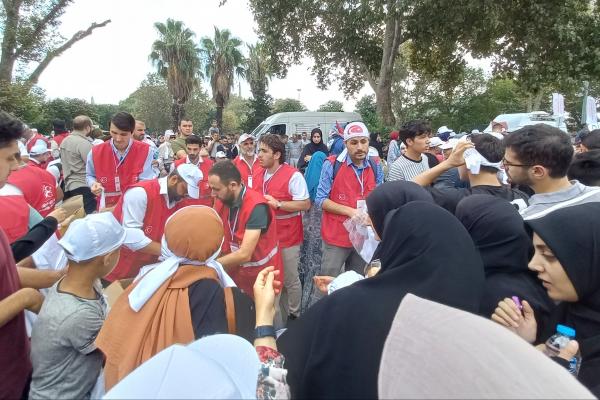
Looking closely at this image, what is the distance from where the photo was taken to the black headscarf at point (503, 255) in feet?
6.08

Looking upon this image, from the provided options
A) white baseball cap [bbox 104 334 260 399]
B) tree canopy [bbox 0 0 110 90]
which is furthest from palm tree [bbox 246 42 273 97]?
white baseball cap [bbox 104 334 260 399]

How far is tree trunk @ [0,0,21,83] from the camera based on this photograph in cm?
1836

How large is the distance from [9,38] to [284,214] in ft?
64.7

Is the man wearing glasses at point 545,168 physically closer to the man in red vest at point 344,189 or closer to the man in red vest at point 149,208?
the man in red vest at point 344,189

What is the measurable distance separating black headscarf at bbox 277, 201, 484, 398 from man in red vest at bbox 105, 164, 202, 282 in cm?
219

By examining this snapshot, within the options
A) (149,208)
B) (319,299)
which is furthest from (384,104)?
(319,299)

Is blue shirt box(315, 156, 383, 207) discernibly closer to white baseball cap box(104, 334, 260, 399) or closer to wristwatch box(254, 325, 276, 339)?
wristwatch box(254, 325, 276, 339)

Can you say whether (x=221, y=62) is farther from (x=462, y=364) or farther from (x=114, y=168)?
(x=462, y=364)

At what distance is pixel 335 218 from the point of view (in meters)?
4.57

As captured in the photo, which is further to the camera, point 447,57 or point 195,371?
point 447,57

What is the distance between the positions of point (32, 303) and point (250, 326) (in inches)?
39.2

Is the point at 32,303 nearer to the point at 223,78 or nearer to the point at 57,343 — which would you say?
the point at 57,343

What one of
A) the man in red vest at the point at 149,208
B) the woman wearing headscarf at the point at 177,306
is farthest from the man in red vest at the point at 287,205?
the woman wearing headscarf at the point at 177,306

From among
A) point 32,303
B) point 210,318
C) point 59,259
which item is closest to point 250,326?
point 210,318
